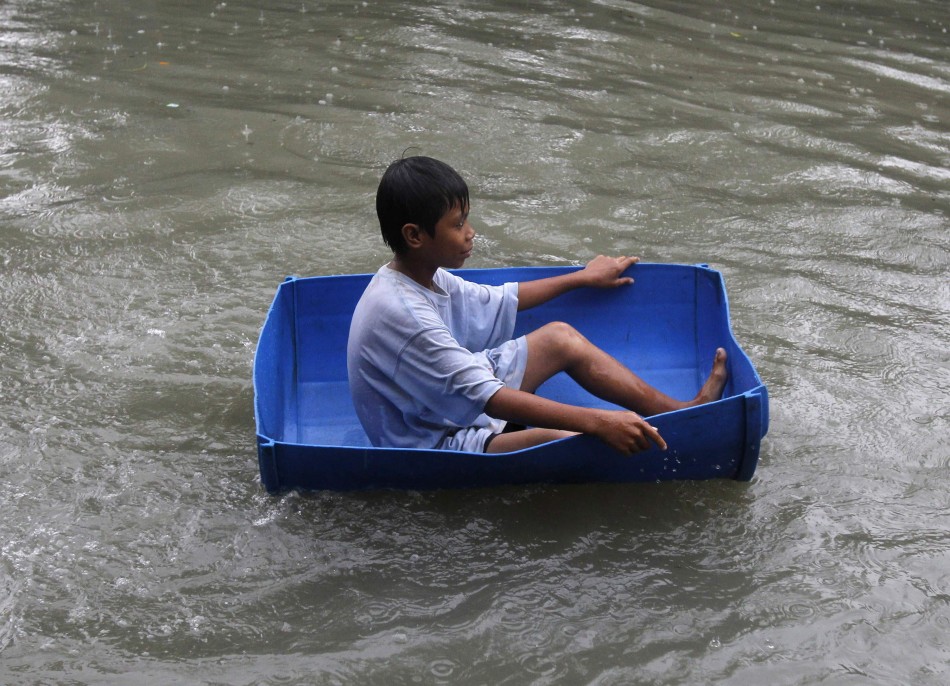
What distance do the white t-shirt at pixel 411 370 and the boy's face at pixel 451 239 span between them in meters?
0.14

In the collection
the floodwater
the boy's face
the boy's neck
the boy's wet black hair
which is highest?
the boy's wet black hair

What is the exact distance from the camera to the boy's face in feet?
10.6

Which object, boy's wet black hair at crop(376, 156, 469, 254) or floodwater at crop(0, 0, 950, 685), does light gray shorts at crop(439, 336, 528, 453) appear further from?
boy's wet black hair at crop(376, 156, 469, 254)

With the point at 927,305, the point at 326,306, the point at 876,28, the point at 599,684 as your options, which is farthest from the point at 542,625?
the point at 876,28

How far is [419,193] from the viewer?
320 cm

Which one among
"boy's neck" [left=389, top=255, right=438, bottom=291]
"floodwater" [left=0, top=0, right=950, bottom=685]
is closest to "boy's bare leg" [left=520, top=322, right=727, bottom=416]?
"floodwater" [left=0, top=0, right=950, bottom=685]

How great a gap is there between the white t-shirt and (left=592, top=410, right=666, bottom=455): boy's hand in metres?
0.34

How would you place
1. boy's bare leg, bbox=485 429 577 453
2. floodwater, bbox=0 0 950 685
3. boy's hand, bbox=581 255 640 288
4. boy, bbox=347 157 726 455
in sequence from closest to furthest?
1. floodwater, bbox=0 0 950 685
2. boy, bbox=347 157 726 455
3. boy's bare leg, bbox=485 429 577 453
4. boy's hand, bbox=581 255 640 288

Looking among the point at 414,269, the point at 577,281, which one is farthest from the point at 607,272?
the point at 414,269

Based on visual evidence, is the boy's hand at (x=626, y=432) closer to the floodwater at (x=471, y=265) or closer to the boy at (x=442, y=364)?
the boy at (x=442, y=364)

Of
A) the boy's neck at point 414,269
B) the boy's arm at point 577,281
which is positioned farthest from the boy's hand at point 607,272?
the boy's neck at point 414,269

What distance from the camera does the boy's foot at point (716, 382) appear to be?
3619 millimetres

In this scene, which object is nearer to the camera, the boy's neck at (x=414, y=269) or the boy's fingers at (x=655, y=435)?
the boy's fingers at (x=655, y=435)

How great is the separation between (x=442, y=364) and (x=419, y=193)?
0.51m
